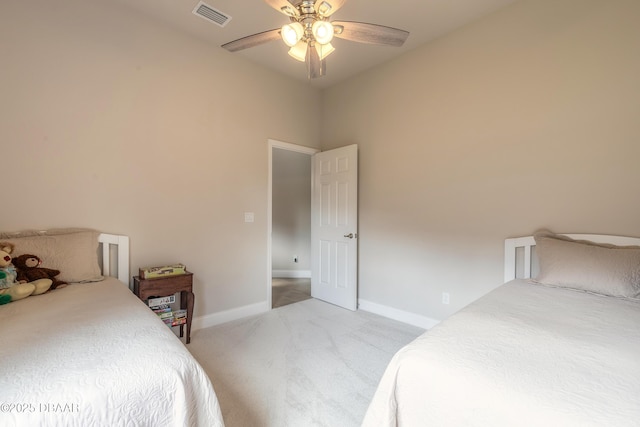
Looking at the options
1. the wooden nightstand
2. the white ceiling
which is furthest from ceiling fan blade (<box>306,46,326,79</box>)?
the wooden nightstand

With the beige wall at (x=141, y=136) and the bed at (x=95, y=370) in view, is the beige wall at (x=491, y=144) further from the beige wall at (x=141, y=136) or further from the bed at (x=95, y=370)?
the bed at (x=95, y=370)

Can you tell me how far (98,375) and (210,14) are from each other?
9.21 feet

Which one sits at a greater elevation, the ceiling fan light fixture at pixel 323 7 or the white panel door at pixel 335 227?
the ceiling fan light fixture at pixel 323 7

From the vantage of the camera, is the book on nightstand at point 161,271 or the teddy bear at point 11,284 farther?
the book on nightstand at point 161,271

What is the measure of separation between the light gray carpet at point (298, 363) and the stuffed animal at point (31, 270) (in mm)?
1182

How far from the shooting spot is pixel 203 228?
290 centimetres

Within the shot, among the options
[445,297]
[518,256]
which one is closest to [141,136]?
[445,297]

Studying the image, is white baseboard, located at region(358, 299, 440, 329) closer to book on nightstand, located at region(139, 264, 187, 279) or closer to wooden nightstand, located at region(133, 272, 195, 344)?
wooden nightstand, located at region(133, 272, 195, 344)

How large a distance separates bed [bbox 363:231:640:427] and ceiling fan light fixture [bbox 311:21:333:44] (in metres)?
1.70

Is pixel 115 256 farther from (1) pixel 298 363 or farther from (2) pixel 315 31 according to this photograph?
(2) pixel 315 31

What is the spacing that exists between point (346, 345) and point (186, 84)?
2990mm

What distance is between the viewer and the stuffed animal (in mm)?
1766

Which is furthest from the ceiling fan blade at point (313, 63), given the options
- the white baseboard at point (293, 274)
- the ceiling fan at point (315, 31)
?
the white baseboard at point (293, 274)

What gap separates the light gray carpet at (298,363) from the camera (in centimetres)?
168
